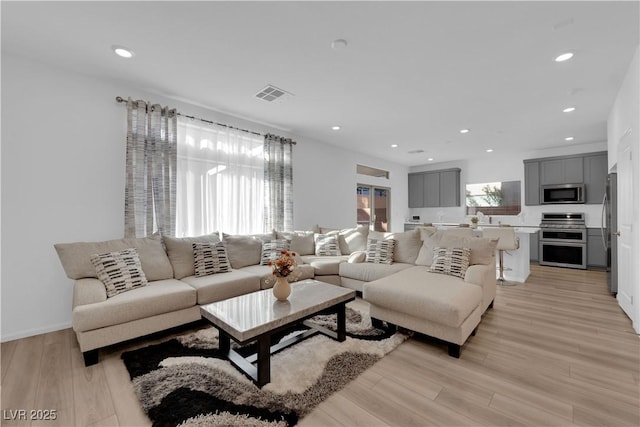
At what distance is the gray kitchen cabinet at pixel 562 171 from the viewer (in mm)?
5953

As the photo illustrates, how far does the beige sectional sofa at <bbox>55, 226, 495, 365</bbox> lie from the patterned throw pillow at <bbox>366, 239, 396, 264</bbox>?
0.25ft

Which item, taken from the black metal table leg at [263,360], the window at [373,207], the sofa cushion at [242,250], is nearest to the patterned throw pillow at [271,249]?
the sofa cushion at [242,250]

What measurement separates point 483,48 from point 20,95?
4.55 meters

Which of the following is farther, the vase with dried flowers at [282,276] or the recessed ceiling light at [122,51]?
the recessed ceiling light at [122,51]

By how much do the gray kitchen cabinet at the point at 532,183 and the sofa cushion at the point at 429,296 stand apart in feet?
17.0

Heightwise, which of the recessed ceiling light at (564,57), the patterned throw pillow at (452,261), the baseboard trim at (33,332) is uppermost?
the recessed ceiling light at (564,57)

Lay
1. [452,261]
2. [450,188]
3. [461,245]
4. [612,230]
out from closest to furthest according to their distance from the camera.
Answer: [452,261], [461,245], [612,230], [450,188]

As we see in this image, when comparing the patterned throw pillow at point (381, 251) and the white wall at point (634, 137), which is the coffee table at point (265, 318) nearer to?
the patterned throw pillow at point (381, 251)

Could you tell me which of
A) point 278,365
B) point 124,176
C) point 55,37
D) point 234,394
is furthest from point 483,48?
point 124,176

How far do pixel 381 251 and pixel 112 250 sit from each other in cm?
326

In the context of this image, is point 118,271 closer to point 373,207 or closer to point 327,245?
point 327,245

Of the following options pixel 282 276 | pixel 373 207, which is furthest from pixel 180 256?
pixel 373 207

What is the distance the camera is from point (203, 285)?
2869 mm

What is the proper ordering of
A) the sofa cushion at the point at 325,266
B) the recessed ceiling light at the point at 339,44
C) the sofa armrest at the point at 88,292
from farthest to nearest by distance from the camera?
the sofa cushion at the point at 325,266 → the recessed ceiling light at the point at 339,44 → the sofa armrest at the point at 88,292
